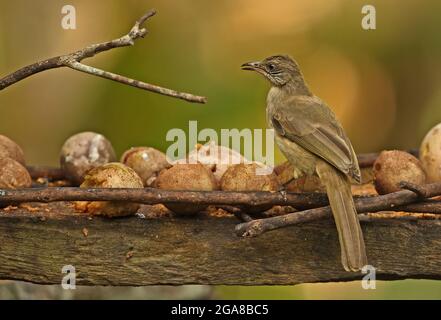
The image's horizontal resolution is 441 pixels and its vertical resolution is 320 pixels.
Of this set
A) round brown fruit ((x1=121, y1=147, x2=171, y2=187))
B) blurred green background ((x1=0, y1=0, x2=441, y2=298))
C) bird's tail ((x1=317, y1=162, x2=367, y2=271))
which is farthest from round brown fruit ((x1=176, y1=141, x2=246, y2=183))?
blurred green background ((x1=0, y1=0, x2=441, y2=298))

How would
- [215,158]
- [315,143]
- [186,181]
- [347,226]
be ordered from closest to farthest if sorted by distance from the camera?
[347,226], [186,181], [315,143], [215,158]

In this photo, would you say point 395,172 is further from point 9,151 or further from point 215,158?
point 9,151

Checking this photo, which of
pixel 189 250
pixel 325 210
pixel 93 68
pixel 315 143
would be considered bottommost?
pixel 189 250

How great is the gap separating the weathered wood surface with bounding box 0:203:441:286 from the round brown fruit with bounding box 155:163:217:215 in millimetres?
60

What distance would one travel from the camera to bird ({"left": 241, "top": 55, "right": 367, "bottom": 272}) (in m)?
3.69

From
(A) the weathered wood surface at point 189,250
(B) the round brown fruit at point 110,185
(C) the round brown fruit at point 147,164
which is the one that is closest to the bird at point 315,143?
(A) the weathered wood surface at point 189,250

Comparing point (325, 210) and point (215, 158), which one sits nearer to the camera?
point (325, 210)

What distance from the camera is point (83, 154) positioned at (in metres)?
4.62

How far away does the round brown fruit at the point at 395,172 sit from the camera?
411cm

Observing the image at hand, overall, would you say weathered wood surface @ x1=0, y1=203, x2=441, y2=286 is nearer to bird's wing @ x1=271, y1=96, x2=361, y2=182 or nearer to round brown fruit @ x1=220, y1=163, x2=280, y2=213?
round brown fruit @ x1=220, y1=163, x2=280, y2=213

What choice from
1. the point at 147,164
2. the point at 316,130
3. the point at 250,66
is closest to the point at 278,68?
the point at 250,66

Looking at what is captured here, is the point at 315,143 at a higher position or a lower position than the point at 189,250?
higher

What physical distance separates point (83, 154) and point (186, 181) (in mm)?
895

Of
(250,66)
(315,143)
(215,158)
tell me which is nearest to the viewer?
(315,143)
